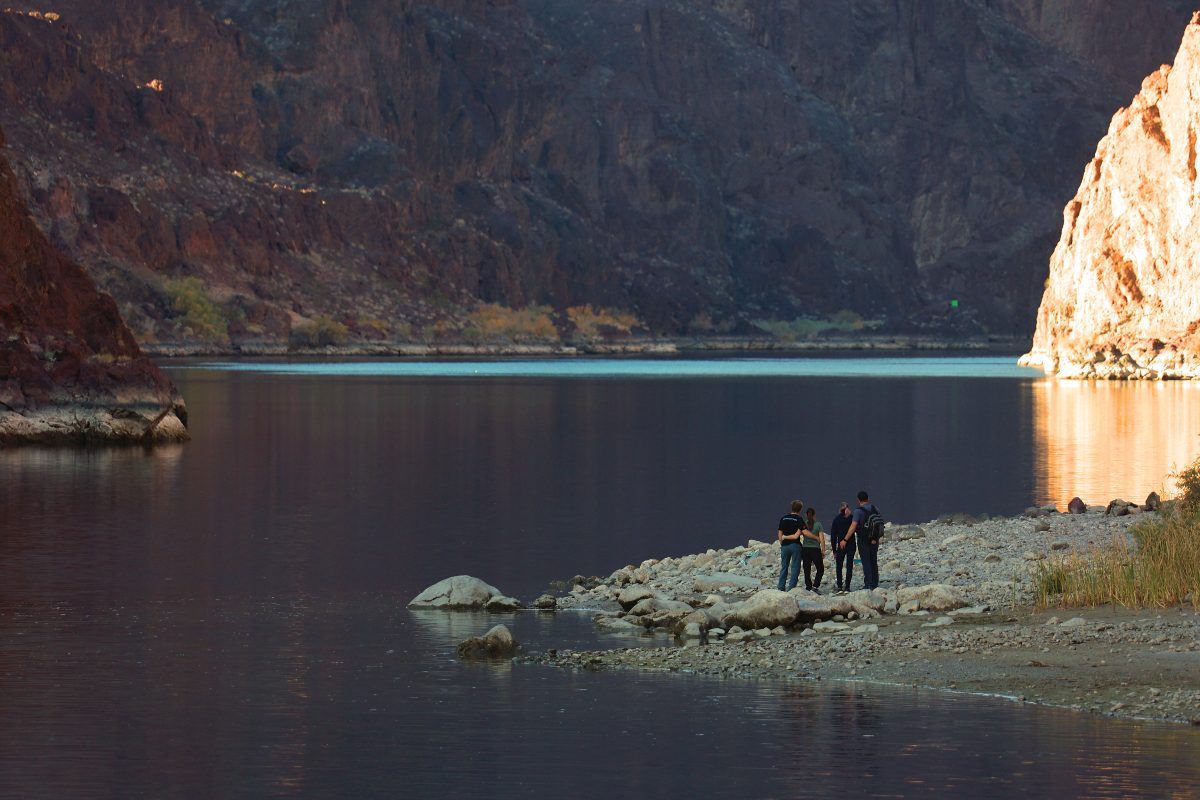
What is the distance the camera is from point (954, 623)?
82.2 feet

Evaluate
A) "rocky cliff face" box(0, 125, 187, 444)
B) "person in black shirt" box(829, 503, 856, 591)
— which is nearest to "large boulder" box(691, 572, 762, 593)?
"person in black shirt" box(829, 503, 856, 591)

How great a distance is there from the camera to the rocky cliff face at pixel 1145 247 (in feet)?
418

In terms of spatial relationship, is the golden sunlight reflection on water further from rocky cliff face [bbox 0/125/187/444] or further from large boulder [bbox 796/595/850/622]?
rocky cliff face [bbox 0/125/187/444]

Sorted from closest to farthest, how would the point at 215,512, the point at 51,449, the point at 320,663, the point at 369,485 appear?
the point at 320,663, the point at 215,512, the point at 369,485, the point at 51,449

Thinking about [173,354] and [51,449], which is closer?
[51,449]

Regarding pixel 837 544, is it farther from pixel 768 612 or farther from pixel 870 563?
pixel 768 612

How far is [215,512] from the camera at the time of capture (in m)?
44.2

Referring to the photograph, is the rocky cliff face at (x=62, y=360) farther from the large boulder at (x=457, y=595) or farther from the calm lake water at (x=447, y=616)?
the large boulder at (x=457, y=595)

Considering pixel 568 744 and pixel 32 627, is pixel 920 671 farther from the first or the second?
pixel 32 627

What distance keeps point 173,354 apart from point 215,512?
151 metres

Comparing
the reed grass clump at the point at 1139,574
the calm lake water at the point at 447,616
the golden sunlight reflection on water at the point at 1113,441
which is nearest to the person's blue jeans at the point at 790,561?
the calm lake water at the point at 447,616

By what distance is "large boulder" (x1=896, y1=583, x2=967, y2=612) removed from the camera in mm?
25875

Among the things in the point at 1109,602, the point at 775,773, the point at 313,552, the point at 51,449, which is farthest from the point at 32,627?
the point at 51,449

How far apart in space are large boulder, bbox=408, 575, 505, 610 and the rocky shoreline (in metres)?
0.91
